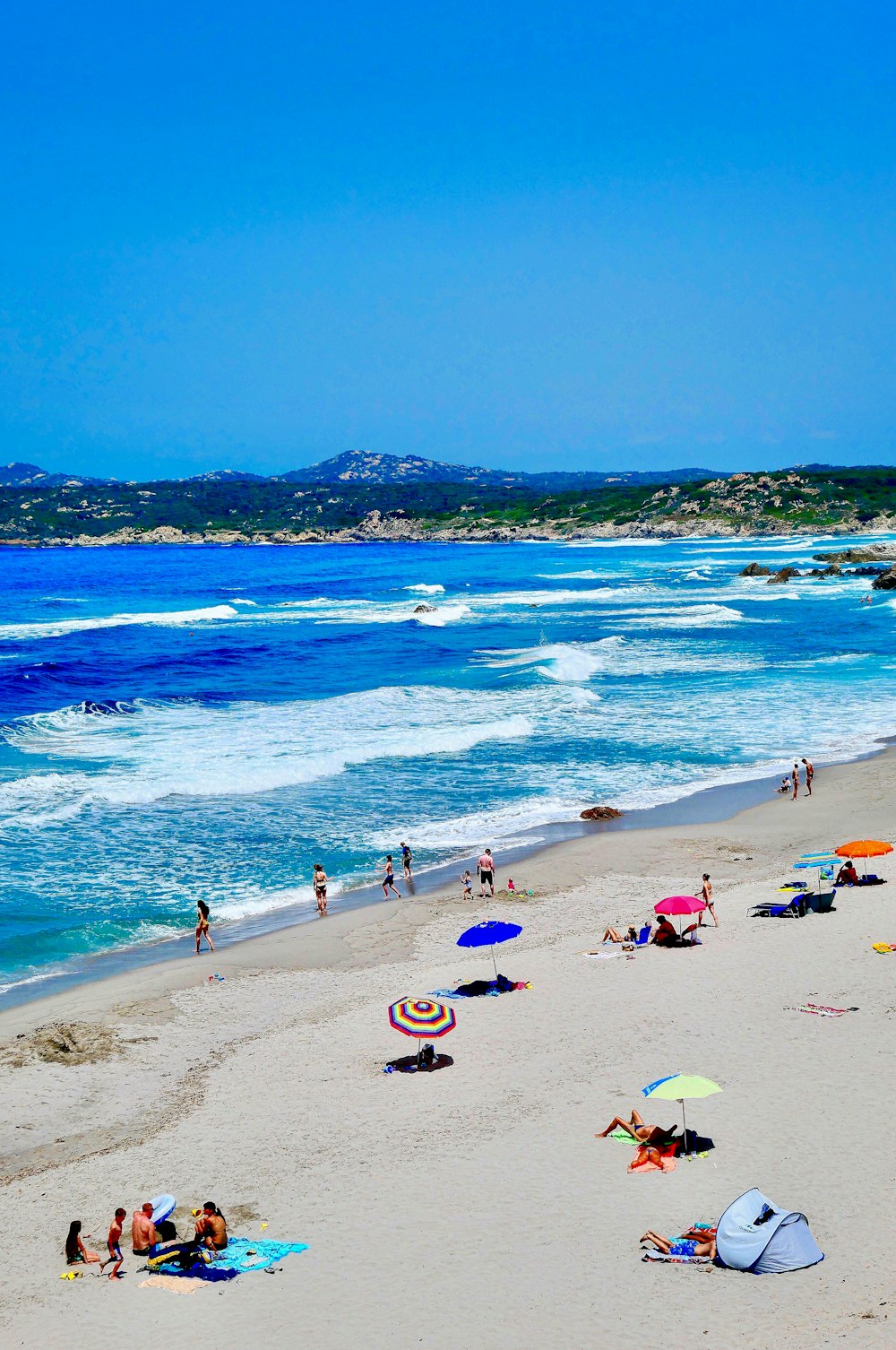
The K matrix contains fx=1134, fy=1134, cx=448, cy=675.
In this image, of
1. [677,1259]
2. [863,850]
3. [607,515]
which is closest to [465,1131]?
[677,1259]

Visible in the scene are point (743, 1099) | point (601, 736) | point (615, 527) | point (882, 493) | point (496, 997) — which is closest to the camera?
point (743, 1099)

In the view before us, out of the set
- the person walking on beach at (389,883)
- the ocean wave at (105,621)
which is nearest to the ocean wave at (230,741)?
the person walking on beach at (389,883)

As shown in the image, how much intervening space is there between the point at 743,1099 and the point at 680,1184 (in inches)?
70.7

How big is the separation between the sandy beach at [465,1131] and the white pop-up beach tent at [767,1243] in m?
0.13

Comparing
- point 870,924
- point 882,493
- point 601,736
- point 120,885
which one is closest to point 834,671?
point 601,736

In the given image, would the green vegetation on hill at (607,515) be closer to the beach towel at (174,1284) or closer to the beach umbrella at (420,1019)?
the beach umbrella at (420,1019)

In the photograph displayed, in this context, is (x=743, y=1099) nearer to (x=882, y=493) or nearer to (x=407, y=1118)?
(x=407, y=1118)

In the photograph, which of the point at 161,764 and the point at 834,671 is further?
the point at 834,671

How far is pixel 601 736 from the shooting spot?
33.5 meters

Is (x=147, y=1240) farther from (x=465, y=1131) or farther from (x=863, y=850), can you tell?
(x=863, y=850)

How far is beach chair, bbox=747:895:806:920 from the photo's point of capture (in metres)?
18.6

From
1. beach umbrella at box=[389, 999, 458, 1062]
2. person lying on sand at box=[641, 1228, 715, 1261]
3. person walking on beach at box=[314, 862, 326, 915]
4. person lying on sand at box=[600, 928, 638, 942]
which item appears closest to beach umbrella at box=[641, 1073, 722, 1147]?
person lying on sand at box=[641, 1228, 715, 1261]

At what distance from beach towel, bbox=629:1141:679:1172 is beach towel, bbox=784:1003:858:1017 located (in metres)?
4.00

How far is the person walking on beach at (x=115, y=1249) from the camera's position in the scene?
9.83 meters
